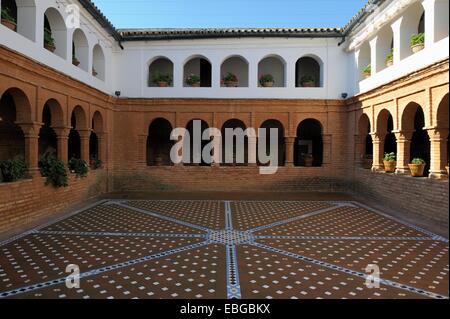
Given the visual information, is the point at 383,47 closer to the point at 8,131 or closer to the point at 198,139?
the point at 198,139

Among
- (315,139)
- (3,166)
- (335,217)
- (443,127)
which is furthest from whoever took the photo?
(315,139)

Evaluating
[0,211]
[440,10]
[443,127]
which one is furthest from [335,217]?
[0,211]

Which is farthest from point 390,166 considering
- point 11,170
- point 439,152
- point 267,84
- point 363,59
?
point 11,170

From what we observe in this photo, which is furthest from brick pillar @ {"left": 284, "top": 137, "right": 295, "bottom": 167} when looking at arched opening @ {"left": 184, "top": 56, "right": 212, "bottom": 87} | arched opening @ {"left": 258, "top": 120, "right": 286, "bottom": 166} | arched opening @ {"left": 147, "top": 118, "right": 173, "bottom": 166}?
arched opening @ {"left": 147, "top": 118, "right": 173, "bottom": 166}

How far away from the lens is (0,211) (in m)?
7.34

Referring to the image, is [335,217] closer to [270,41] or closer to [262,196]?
[262,196]

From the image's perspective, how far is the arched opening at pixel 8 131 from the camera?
11.3 meters

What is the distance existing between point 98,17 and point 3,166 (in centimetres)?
664

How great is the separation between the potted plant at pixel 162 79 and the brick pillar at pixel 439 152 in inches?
403

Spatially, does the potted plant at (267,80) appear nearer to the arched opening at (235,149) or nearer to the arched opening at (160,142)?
the arched opening at (235,149)

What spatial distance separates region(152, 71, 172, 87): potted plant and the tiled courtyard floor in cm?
687

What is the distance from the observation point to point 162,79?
14.5 m

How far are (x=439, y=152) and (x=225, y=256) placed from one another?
6590mm

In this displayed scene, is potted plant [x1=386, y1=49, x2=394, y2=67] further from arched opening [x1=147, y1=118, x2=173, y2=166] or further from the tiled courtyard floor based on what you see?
arched opening [x1=147, y1=118, x2=173, y2=166]
